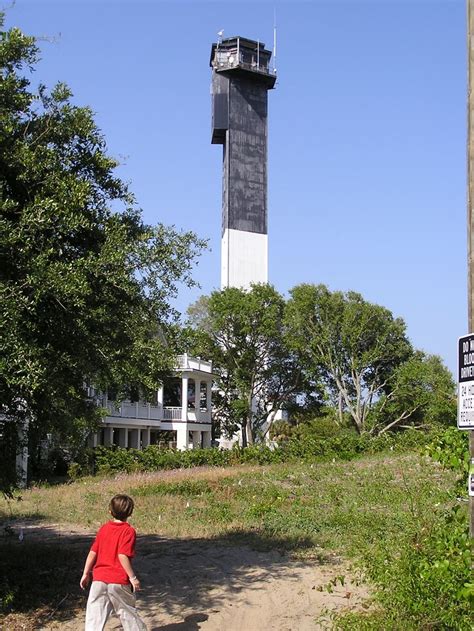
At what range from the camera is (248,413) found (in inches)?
2045

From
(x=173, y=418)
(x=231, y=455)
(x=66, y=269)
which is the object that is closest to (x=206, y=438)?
(x=173, y=418)

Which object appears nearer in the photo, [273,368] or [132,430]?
[132,430]

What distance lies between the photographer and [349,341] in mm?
49688

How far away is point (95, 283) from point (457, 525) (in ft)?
14.9

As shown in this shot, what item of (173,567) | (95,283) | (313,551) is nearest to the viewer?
(95,283)

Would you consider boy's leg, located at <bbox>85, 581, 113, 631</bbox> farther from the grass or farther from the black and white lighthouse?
the black and white lighthouse

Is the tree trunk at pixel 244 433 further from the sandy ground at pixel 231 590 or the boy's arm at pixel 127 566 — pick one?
the boy's arm at pixel 127 566

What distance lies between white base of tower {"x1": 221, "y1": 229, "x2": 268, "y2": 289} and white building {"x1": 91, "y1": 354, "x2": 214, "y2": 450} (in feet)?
57.5

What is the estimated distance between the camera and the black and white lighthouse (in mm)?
69688

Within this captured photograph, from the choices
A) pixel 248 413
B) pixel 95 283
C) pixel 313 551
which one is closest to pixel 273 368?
pixel 248 413

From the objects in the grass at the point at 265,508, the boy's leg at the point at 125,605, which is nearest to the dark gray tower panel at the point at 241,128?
the grass at the point at 265,508

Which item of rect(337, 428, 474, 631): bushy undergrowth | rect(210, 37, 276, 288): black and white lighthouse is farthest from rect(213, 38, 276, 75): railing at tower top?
rect(337, 428, 474, 631): bushy undergrowth

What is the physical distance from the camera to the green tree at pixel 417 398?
47938 mm

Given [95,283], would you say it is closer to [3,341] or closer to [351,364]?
[3,341]
